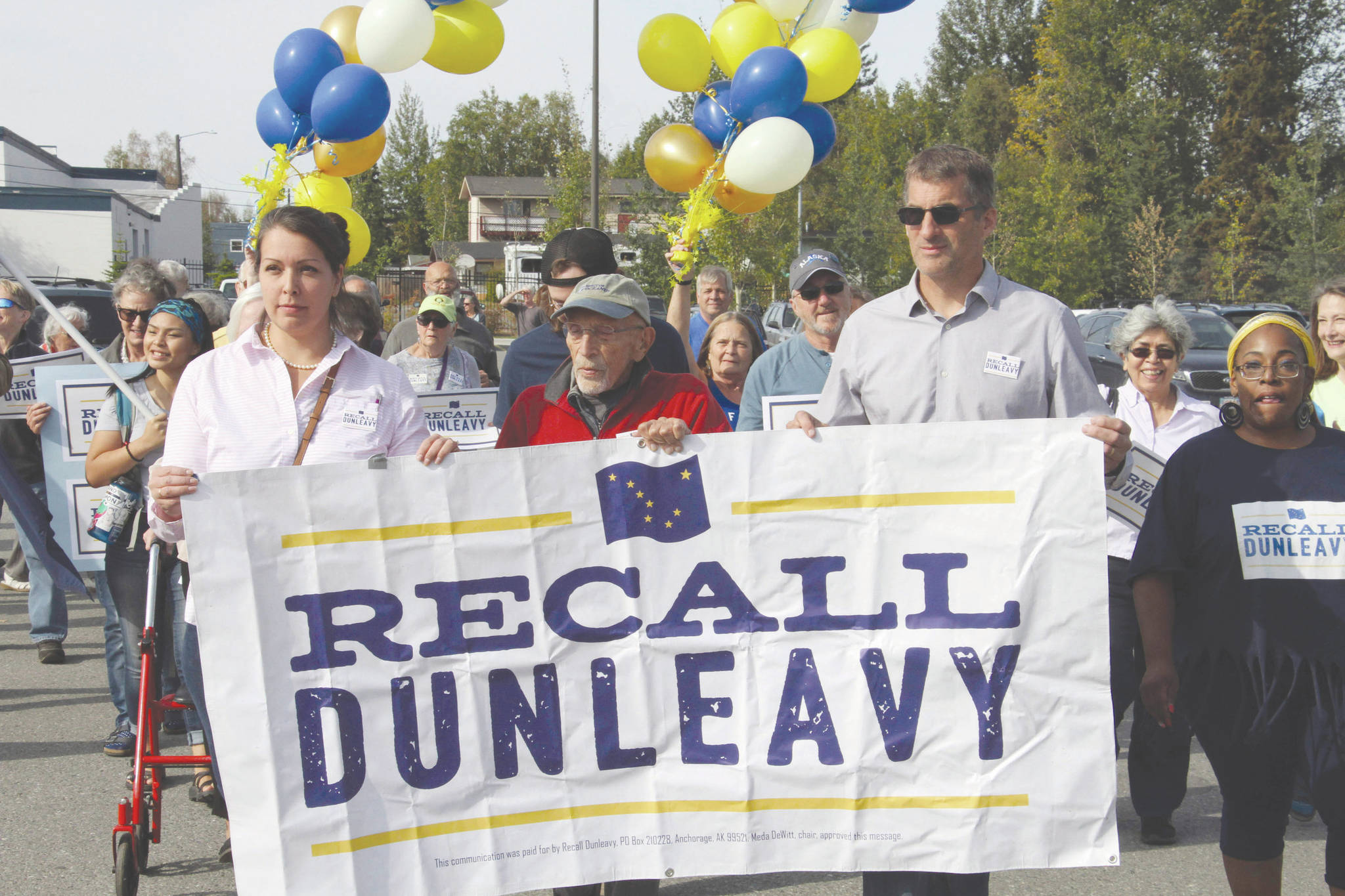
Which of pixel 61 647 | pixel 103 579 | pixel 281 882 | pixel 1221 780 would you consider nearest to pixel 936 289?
pixel 1221 780

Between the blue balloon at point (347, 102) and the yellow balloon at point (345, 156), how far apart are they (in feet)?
0.94

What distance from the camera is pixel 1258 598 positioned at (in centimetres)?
331

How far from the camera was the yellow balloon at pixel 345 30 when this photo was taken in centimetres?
688

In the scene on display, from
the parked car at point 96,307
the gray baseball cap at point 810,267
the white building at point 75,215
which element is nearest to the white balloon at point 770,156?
the gray baseball cap at point 810,267

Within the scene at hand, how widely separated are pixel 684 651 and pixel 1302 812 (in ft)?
10.7

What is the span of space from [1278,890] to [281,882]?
2.75 meters

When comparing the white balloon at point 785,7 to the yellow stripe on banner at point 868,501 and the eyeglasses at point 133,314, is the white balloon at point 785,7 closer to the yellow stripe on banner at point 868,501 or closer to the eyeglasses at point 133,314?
the eyeglasses at point 133,314

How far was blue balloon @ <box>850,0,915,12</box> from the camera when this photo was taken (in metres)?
7.23

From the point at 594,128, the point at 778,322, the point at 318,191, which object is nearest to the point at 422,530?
the point at 318,191

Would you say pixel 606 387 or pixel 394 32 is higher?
pixel 394 32

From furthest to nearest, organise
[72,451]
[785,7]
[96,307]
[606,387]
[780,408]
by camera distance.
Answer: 1. [96,307]
2. [785,7]
3. [72,451]
4. [780,408]
5. [606,387]

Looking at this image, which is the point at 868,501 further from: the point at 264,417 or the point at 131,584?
the point at 131,584

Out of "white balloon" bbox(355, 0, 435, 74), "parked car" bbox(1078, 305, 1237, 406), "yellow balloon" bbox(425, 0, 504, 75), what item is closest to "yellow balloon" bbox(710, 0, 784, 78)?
"yellow balloon" bbox(425, 0, 504, 75)

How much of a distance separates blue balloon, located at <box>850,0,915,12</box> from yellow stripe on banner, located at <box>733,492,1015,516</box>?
16.2 ft
